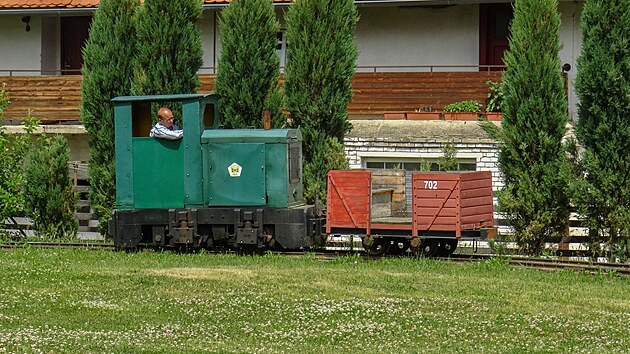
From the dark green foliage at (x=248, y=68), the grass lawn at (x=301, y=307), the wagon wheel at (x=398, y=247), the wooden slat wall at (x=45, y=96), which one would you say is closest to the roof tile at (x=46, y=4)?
the wooden slat wall at (x=45, y=96)

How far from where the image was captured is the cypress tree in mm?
19375

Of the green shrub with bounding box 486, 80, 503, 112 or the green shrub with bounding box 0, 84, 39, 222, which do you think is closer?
the green shrub with bounding box 0, 84, 39, 222

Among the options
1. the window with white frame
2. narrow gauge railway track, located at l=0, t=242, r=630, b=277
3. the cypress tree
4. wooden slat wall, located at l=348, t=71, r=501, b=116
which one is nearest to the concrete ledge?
the window with white frame

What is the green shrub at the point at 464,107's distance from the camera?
82.5ft

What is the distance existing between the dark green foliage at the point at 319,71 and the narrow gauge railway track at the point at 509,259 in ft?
8.35

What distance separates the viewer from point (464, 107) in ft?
82.7

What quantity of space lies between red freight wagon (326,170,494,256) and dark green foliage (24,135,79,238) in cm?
608

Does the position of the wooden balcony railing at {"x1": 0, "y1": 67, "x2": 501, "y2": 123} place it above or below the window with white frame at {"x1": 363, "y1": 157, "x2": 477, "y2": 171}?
above

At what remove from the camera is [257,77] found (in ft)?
70.5

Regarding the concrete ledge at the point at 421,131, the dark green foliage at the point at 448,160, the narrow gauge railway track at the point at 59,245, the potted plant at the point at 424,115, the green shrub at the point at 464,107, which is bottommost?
the narrow gauge railway track at the point at 59,245

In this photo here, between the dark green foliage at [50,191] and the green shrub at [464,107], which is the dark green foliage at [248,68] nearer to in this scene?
the dark green foliage at [50,191]

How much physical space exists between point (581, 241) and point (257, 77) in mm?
6243

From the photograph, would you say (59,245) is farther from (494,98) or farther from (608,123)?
(494,98)

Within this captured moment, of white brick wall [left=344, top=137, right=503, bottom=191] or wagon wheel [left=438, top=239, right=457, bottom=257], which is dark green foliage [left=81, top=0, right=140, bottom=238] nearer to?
white brick wall [left=344, top=137, right=503, bottom=191]
